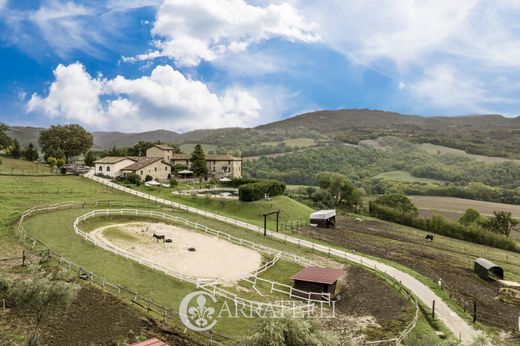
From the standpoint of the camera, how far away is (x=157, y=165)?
8112 cm

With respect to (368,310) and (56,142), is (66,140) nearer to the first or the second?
(56,142)

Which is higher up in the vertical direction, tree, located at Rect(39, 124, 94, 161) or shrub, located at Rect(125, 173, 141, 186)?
tree, located at Rect(39, 124, 94, 161)

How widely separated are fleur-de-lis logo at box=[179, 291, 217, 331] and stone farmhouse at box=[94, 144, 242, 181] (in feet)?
177

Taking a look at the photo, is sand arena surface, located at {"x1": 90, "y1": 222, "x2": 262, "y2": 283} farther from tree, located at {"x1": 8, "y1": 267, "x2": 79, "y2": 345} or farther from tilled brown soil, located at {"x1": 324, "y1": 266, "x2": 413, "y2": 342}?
tree, located at {"x1": 8, "y1": 267, "x2": 79, "y2": 345}

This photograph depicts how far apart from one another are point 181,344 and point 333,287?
1476 centimetres

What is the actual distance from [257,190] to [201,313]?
44.4m

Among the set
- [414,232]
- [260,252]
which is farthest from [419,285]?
[414,232]

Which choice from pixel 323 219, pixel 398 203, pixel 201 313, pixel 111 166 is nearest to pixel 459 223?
pixel 398 203

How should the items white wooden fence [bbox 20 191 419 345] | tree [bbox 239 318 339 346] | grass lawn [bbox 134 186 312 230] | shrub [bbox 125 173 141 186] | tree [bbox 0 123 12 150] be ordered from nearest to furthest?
tree [bbox 239 318 339 346], white wooden fence [bbox 20 191 419 345], grass lawn [bbox 134 186 312 230], shrub [bbox 125 173 141 186], tree [bbox 0 123 12 150]

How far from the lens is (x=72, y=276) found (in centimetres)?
2534

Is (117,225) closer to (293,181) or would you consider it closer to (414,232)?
(414,232)

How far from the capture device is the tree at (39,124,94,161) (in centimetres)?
9162

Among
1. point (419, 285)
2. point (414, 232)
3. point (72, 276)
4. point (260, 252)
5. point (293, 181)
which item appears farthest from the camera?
point (293, 181)

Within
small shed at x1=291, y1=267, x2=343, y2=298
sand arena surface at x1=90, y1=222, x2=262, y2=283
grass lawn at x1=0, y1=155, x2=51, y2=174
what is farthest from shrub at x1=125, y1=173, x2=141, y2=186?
small shed at x1=291, y1=267, x2=343, y2=298
